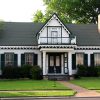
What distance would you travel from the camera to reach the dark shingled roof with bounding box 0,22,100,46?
47875 millimetres

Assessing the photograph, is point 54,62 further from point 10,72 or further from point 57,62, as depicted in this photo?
point 10,72

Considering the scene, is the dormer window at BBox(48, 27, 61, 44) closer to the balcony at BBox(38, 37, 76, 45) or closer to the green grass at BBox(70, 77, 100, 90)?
the balcony at BBox(38, 37, 76, 45)

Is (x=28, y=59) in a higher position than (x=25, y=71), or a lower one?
higher

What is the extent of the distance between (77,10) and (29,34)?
24.1 metres

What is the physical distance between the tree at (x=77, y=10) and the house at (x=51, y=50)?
2272cm

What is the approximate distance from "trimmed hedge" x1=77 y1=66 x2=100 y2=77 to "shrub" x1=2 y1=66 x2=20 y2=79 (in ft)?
23.5

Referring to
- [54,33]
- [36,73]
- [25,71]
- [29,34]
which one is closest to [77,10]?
[29,34]

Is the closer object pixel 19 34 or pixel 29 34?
pixel 19 34

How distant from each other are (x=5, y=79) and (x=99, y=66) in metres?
11.0

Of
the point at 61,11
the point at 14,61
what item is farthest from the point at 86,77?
the point at 61,11

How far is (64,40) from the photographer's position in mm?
46844

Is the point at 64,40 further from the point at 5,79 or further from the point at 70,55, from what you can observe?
the point at 5,79

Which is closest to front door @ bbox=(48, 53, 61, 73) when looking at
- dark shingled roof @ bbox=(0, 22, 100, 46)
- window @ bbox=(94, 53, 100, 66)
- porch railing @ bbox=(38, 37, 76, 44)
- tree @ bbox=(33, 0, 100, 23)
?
porch railing @ bbox=(38, 37, 76, 44)

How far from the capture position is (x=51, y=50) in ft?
150
